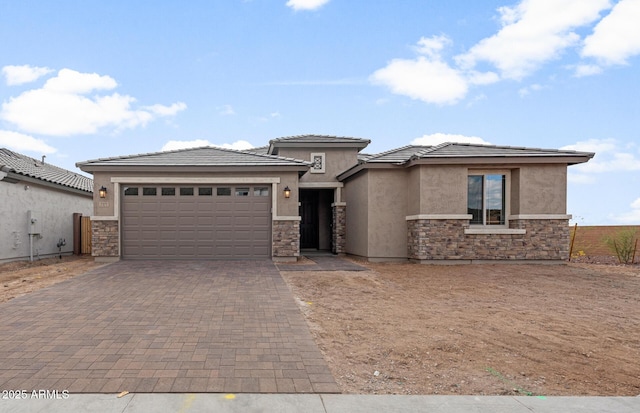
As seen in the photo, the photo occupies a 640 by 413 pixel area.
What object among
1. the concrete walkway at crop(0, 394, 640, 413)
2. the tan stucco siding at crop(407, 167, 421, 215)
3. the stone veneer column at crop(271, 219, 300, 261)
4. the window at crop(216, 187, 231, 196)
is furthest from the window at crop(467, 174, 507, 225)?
the concrete walkway at crop(0, 394, 640, 413)

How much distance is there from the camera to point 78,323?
5520 millimetres

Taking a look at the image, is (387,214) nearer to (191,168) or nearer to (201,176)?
(201,176)

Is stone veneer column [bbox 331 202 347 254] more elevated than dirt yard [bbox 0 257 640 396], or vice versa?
stone veneer column [bbox 331 202 347 254]

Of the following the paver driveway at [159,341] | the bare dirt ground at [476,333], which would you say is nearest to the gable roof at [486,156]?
the bare dirt ground at [476,333]

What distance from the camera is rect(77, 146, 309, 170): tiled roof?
12.9 metres

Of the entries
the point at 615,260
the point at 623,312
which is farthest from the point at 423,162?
→ the point at 615,260

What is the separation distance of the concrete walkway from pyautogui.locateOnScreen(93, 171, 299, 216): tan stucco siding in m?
9.85

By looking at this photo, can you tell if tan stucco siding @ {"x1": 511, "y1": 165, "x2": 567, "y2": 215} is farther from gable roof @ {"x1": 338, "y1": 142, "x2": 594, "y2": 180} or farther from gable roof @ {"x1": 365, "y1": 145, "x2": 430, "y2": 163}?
gable roof @ {"x1": 365, "y1": 145, "x2": 430, "y2": 163}

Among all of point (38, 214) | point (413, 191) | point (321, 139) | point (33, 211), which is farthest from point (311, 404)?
point (38, 214)

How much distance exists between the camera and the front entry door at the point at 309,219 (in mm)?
18469

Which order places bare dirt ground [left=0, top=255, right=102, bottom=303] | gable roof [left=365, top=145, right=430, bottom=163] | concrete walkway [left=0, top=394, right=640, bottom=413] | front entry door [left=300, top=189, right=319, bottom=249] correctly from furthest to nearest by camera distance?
front entry door [left=300, top=189, right=319, bottom=249] → gable roof [left=365, top=145, right=430, bottom=163] → bare dirt ground [left=0, top=255, right=102, bottom=303] → concrete walkway [left=0, top=394, right=640, bottom=413]

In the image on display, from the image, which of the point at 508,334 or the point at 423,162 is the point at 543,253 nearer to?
the point at 423,162

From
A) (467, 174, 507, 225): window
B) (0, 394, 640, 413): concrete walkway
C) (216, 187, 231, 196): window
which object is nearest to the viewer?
(0, 394, 640, 413): concrete walkway

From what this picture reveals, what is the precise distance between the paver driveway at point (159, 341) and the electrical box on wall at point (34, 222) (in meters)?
7.41
